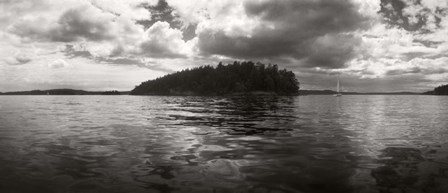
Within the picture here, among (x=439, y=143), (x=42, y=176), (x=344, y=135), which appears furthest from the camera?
(x=344, y=135)

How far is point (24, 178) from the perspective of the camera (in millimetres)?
8508

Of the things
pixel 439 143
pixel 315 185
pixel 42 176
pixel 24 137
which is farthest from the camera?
pixel 24 137

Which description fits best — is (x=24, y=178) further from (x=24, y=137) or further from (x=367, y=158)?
(x=367, y=158)

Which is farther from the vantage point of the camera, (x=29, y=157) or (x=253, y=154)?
(x=253, y=154)

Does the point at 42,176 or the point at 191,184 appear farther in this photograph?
the point at 42,176

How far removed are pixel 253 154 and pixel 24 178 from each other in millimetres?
7859

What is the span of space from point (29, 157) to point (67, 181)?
4.22 meters

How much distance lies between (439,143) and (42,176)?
1752cm

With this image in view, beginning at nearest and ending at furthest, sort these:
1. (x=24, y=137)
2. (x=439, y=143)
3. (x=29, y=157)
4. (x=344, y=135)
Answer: (x=29, y=157) < (x=439, y=143) < (x=24, y=137) < (x=344, y=135)

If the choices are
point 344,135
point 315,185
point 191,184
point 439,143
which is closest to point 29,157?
point 191,184

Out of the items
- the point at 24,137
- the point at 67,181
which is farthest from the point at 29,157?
the point at 24,137

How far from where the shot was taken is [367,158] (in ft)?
37.6

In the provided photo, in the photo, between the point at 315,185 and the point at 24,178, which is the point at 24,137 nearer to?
the point at 24,178

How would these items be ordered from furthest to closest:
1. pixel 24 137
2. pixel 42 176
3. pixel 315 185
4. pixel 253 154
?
pixel 24 137, pixel 253 154, pixel 42 176, pixel 315 185
